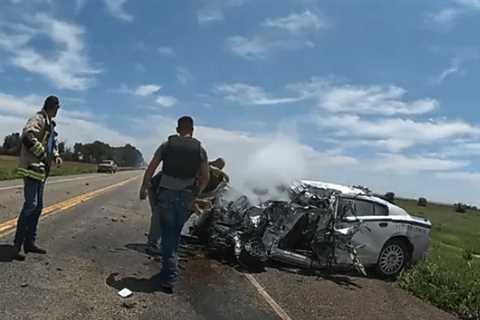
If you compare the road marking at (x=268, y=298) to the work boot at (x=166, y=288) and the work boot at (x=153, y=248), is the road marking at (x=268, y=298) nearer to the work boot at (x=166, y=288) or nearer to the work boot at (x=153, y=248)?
the work boot at (x=166, y=288)

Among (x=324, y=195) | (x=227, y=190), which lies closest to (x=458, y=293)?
(x=324, y=195)

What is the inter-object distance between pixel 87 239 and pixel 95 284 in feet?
→ 11.0

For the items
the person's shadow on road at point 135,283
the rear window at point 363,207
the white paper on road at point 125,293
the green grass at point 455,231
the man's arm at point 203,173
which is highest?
the man's arm at point 203,173

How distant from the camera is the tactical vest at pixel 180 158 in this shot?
723 centimetres

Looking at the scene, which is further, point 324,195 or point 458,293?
point 324,195

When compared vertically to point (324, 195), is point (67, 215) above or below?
below

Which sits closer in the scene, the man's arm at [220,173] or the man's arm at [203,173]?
the man's arm at [203,173]

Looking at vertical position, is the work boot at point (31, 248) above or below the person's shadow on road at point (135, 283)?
above

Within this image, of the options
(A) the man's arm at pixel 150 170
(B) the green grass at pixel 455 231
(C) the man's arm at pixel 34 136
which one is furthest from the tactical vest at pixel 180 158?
(B) the green grass at pixel 455 231

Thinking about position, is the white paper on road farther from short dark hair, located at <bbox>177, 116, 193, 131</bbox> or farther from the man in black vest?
short dark hair, located at <bbox>177, 116, 193, 131</bbox>

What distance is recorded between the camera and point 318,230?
10.1 m

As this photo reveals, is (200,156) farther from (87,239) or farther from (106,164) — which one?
(106,164)

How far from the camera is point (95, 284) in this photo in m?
6.96

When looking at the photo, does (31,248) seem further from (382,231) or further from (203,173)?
(382,231)
